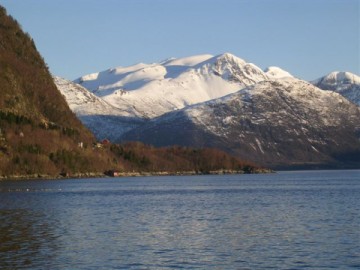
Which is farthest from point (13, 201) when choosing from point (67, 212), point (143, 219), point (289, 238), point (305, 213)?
point (289, 238)

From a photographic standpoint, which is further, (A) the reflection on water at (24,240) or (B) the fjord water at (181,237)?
(A) the reflection on water at (24,240)

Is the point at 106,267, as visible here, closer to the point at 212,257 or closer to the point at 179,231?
the point at 212,257

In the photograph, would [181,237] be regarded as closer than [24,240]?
No

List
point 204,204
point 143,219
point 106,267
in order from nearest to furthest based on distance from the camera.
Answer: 1. point 106,267
2. point 143,219
3. point 204,204

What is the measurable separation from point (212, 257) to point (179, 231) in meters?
17.3

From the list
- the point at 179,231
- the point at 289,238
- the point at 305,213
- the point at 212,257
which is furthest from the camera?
the point at 305,213

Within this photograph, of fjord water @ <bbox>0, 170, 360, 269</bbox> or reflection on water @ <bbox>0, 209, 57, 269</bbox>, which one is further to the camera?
reflection on water @ <bbox>0, 209, 57, 269</bbox>

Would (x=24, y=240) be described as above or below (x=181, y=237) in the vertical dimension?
above

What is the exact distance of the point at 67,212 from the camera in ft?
342

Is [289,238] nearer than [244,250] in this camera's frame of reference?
No

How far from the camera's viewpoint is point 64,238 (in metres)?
72.6

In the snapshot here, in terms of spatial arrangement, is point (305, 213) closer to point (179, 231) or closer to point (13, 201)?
point (179, 231)

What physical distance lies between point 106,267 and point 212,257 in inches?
347

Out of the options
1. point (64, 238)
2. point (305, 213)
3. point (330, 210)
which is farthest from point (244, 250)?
point (330, 210)
